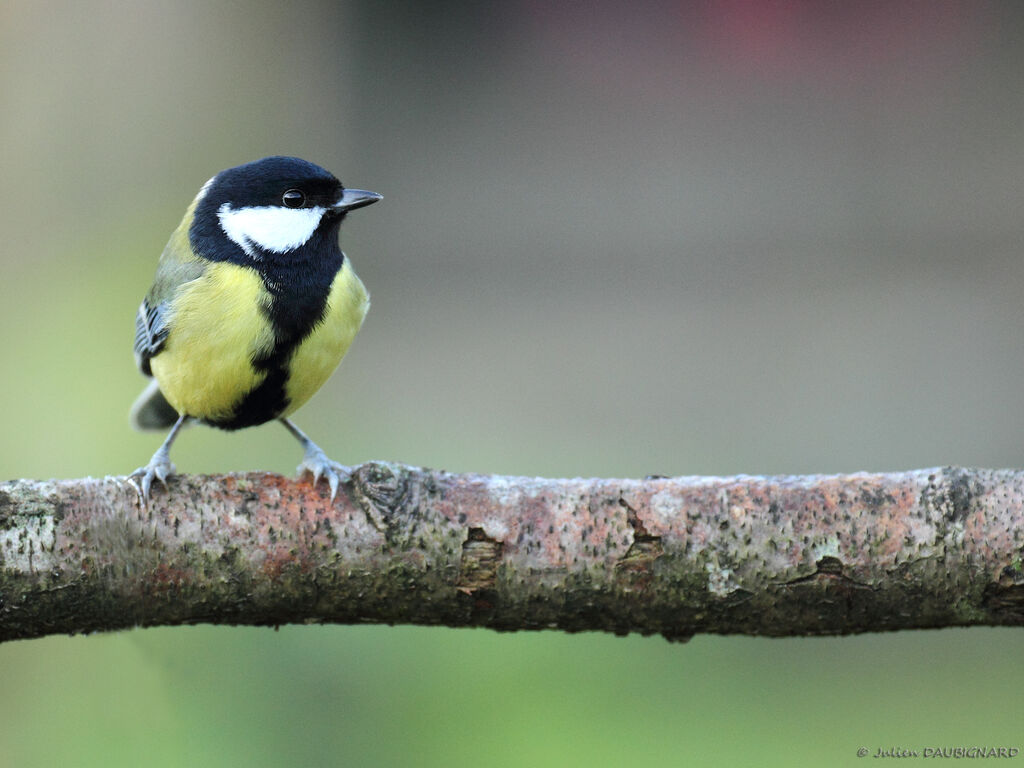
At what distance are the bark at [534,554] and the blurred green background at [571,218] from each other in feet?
4.82

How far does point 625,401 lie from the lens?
320cm

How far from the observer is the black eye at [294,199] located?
58.7 inches

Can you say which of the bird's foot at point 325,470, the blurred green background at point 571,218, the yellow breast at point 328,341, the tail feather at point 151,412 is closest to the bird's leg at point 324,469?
the bird's foot at point 325,470

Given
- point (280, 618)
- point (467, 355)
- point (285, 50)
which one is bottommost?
point (280, 618)

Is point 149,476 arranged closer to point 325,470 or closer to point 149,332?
point 325,470

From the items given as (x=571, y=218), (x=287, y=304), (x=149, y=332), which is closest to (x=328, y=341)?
(x=287, y=304)

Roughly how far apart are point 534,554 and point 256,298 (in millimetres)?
576

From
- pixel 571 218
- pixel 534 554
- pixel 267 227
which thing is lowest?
pixel 534 554

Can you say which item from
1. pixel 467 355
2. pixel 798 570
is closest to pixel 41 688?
pixel 798 570

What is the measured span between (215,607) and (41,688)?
41.4 inches

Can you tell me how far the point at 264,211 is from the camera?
149cm

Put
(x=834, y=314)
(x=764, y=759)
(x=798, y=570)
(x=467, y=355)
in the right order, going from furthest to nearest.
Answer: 1. (x=467, y=355)
2. (x=834, y=314)
3. (x=764, y=759)
4. (x=798, y=570)

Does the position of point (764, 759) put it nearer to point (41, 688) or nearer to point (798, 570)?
point (798, 570)

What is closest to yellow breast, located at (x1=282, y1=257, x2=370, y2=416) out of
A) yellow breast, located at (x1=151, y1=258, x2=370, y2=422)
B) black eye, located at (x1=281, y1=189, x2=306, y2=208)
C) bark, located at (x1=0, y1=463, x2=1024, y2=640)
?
yellow breast, located at (x1=151, y1=258, x2=370, y2=422)
